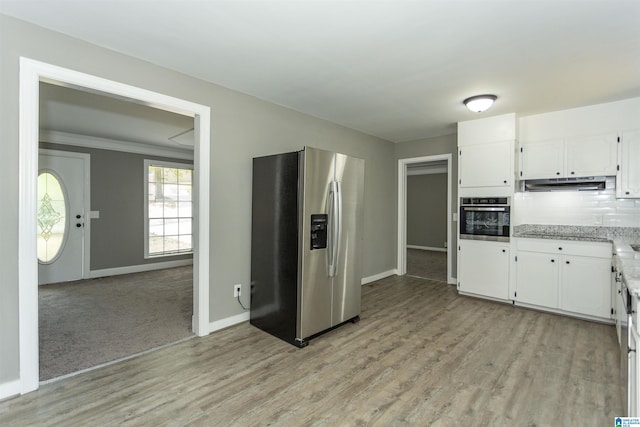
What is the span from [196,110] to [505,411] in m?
3.48

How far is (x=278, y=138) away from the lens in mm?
3805

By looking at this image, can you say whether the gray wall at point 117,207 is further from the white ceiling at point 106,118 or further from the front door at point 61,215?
the white ceiling at point 106,118

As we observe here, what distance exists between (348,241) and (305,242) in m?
0.63

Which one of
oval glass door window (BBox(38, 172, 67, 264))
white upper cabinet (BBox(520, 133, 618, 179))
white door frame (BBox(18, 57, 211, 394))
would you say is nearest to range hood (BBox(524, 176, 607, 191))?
white upper cabinet (BBox(520, 133, 618, 179))

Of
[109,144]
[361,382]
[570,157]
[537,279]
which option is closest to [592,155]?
[570,157]

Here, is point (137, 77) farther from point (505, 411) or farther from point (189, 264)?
point (189, 264)

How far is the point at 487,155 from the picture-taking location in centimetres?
423

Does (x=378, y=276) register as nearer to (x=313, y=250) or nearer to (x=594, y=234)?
(x=313, y=250)

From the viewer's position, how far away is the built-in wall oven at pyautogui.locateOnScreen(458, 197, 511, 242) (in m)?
4.09

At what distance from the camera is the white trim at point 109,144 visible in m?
5.03

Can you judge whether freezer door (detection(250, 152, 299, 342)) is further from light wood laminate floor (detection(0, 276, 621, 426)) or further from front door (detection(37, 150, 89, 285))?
front door (detection(37, 150, 89, 285))

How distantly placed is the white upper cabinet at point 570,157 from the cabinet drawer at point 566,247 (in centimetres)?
88

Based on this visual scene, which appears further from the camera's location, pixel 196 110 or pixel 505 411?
pixel 196 110

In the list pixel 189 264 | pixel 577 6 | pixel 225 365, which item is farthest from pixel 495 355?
pixel 189 264
